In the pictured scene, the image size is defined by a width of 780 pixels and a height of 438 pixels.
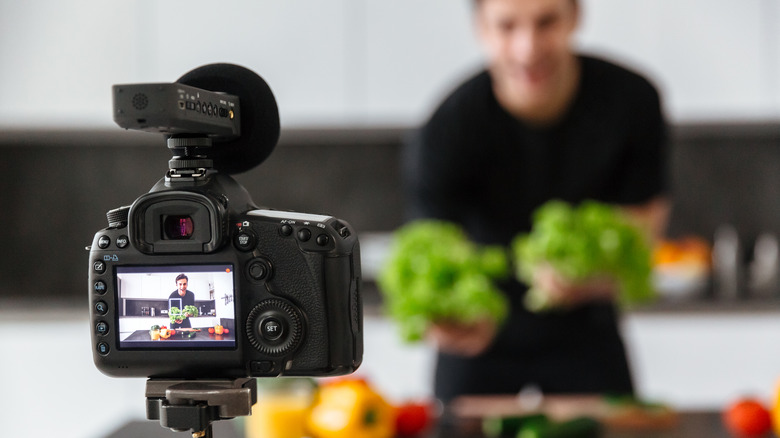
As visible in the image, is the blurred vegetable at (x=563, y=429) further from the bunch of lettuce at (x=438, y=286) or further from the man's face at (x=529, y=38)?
the man's face at (x=529, y=38)

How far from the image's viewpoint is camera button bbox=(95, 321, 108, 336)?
0.67 m

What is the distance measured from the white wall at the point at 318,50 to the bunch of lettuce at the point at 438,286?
1509 millimetres

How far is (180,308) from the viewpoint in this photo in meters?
0.65

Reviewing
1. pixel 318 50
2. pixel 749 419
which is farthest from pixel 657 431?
pixel 318 50

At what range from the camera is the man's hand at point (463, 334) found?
1807 mm

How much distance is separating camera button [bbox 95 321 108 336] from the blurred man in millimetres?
1473

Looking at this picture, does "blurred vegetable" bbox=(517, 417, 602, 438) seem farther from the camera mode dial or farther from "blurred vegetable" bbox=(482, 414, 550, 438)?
the camera mode dial

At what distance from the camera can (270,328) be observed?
665 mm

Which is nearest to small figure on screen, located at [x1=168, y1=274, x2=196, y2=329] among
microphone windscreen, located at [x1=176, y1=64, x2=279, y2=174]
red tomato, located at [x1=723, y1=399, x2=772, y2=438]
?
microphone windscreen, located at [x1=176, y1=64, x2=279, y2=174]

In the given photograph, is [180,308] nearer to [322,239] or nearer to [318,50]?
[322,239]

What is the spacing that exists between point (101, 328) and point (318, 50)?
273 cm

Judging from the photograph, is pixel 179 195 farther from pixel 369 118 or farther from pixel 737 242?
pixel 737 242

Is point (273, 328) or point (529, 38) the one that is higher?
point (529, 38)

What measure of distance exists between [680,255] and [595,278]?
151 cm
